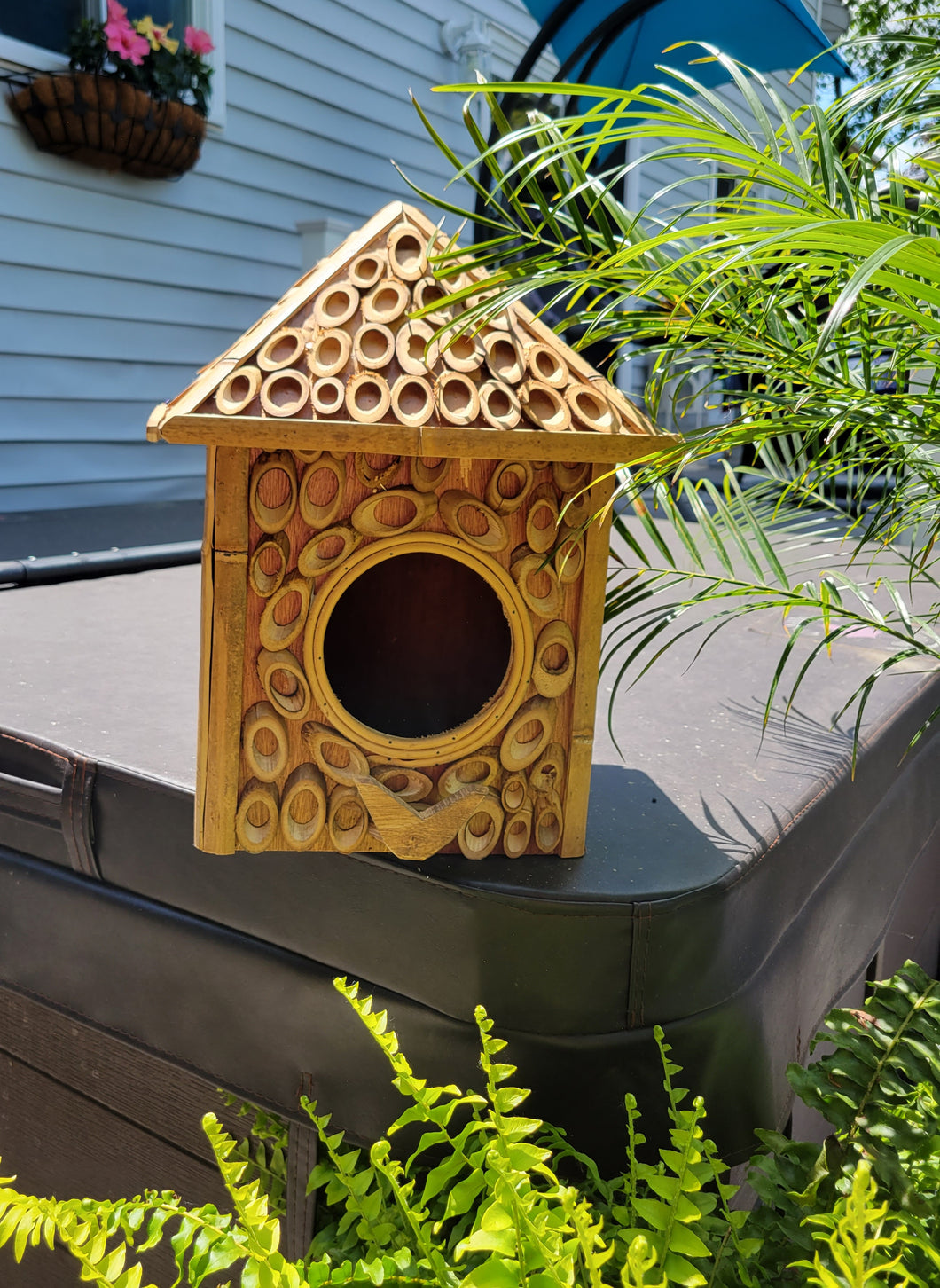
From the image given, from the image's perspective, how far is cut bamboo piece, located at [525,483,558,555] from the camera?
0.86 metres

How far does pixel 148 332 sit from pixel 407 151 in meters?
1.63

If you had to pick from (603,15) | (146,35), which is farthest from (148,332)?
(603,15)

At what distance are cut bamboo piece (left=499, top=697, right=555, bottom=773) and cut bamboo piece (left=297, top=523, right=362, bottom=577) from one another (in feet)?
0.68

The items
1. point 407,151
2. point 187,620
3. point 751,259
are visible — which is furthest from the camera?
point 407,151

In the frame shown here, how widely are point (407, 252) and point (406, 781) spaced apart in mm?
453

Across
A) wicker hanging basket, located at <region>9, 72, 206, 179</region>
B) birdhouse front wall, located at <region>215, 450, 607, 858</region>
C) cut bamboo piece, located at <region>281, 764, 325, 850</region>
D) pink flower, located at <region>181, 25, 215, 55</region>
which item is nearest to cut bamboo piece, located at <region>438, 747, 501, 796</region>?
birdhouse front wall, located at <region>215, 450, 607, 858</region>

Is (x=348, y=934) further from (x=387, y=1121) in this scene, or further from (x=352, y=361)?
(x=352, y=361)

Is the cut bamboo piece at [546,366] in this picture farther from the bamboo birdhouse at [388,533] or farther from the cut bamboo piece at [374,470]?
the cut bamboo piece at [374,470]

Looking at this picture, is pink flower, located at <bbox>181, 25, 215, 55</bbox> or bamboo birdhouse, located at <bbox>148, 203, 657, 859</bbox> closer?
bamboo birdhouse, located at <bbox>148, 203, 657, 859</bbox>

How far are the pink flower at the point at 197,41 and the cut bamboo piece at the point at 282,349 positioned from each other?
9.81 feet

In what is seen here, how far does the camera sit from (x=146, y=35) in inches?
121

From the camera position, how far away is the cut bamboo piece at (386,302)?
2.67 ft

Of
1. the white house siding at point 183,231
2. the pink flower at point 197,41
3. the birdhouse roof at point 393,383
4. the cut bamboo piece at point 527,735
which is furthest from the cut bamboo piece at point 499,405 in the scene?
the pink flower at point 197,41

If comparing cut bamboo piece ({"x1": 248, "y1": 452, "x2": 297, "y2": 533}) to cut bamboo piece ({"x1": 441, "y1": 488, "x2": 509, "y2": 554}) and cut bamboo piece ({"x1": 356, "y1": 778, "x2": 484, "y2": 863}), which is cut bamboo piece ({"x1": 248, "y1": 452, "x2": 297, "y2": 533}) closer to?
cut bamboo piece ({"x1": 441, "y1": 488, "x2": 509, "y2": 554})
